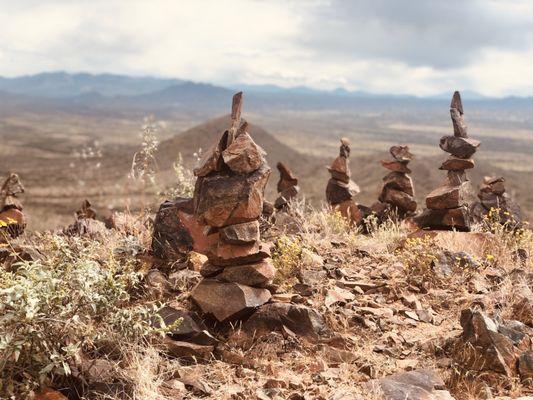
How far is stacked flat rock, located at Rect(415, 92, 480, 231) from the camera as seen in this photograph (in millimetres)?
10281

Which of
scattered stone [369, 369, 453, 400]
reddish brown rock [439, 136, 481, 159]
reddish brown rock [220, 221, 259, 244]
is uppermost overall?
reddish brown rock [439, 136, 481, 159]

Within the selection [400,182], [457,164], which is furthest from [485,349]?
[400,182]

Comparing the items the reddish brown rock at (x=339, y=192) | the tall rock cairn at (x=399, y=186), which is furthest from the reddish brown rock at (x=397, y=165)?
the reddish brown rock at (x=339, y=192)

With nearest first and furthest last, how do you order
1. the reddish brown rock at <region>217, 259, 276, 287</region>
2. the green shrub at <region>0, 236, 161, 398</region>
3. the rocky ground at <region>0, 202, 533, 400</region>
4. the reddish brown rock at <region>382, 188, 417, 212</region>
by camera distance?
1. the green shrub at <region>0, 236, 161, 398</region>
2. the rocky ground at <region>0, 202, 533, 400</region>
3. the reddish brown rock at <region>217, 259, 276, 287</region>
4. the reddish brown rock at <region>382, 188, 417, 212</region>

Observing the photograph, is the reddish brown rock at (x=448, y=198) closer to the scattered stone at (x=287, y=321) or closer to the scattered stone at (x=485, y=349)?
the scattered stone at (x=485, y=349)

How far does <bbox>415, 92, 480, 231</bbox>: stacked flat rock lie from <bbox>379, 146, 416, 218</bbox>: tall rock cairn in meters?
2.79

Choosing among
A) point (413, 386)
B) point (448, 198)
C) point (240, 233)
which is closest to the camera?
point (413, 386)

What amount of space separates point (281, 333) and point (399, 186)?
28.6 ft

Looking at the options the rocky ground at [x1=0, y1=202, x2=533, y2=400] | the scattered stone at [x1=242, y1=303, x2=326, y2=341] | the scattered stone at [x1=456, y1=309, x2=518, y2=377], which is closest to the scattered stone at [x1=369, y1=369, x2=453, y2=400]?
the rocky ground at [x1=0, y1=202, x2=533, y2=400]

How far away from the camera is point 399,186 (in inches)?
551

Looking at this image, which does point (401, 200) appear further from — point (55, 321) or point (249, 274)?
point (55, 321)

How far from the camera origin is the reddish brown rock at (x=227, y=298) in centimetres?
612

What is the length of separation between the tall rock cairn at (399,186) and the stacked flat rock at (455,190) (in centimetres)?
279

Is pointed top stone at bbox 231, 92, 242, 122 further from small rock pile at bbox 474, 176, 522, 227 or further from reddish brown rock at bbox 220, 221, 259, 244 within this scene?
small rock pile at bbox 474, 176, 522, 227
